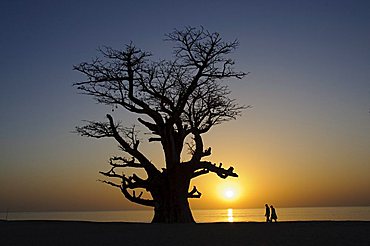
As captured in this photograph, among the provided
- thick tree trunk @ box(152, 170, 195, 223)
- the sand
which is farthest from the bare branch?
the sand

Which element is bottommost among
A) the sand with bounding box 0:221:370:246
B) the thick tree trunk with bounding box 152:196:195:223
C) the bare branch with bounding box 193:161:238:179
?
the sand with bounding box 0:221:370:246

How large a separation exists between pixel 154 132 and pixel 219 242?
16.6 meters

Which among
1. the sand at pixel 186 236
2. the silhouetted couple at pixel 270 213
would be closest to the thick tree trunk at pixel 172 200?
the silhouetted couple at pixel 270 213

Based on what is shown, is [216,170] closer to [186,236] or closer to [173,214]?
[173,214]

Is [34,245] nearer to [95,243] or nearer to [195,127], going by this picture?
[95,243]

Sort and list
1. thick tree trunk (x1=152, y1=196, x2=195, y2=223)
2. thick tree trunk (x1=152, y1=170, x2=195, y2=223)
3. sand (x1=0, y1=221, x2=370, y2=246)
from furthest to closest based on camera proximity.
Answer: thick tree trunk (x1=152, y1=170, x2=195, y2=223) < thick tree trunk (x1=152, y1=196, x2=195, y2=223) < sand (x1=0, y1=221, x2=370, y2=246)

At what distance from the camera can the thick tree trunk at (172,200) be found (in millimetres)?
33375

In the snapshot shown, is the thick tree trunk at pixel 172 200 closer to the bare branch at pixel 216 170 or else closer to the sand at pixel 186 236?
the bare branch at pixel 216 170

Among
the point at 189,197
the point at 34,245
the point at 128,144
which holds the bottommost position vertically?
the point at 34,245

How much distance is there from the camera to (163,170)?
34344mm

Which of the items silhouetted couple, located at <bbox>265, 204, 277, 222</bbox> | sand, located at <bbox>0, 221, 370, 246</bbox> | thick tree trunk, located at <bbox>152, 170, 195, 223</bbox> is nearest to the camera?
sand, located at <bbox>0, 221, 370, 246</bbox>

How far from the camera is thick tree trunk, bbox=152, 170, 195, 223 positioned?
33.4 meters

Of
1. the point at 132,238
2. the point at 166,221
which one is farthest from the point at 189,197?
the point at 132,238

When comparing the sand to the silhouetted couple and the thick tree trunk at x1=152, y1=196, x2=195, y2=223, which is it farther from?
the silhouetted couple
